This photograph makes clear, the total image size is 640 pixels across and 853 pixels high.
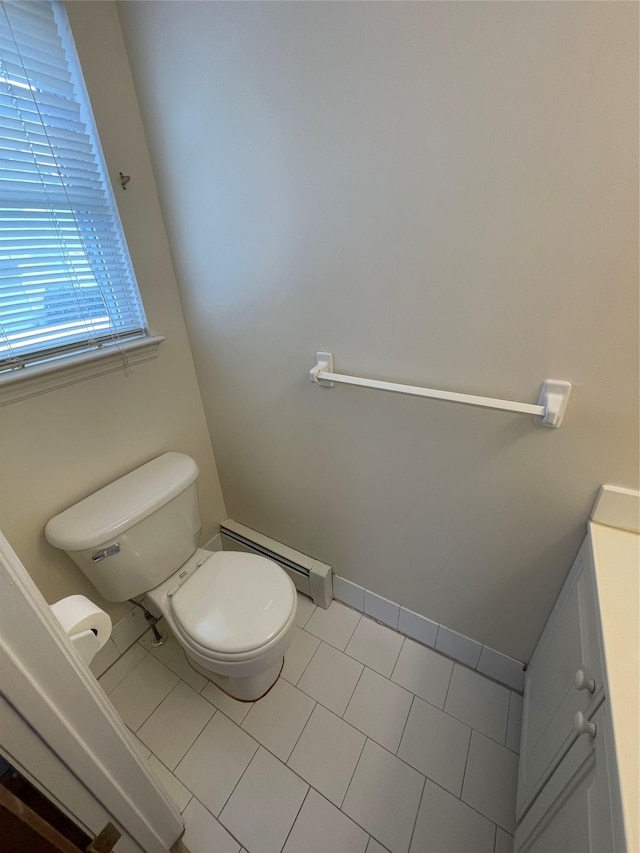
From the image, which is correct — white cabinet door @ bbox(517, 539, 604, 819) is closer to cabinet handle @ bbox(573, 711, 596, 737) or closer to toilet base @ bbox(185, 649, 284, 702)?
cabinet handle @ bbox(573, 711, 596, 737)

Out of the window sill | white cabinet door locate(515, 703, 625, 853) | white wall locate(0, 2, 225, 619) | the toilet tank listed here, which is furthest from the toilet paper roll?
white cabinet door locate(515, 703, 625, 853)

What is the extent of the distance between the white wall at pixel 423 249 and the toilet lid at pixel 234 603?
359 millimetres

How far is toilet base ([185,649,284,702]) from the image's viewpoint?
1.27 meters

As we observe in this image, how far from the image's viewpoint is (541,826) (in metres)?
0.78

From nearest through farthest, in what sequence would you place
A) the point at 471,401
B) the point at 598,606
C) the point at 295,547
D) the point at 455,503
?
the point at 598,606
the point at 471,401
the point at 455,503
the point at 295,547

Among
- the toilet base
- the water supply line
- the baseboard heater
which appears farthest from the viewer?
the baseboard heater

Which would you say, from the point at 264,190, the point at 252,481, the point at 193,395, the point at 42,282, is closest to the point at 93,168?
the point at 42,282

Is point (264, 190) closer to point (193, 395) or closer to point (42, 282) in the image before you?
point (42, 282)

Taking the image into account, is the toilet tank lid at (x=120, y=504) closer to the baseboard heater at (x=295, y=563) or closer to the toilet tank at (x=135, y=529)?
the toilet tank at (x=135, y=529)

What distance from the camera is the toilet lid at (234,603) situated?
109 centimetres

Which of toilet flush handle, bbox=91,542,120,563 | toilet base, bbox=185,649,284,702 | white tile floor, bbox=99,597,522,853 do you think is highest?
toilet flush handle, bbox=91,542,120,563

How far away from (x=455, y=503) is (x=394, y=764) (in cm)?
86

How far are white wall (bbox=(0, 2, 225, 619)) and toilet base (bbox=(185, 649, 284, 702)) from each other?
1.63 feet

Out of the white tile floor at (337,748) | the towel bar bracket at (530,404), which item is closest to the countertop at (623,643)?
the towel bar bracket at (530,404)
